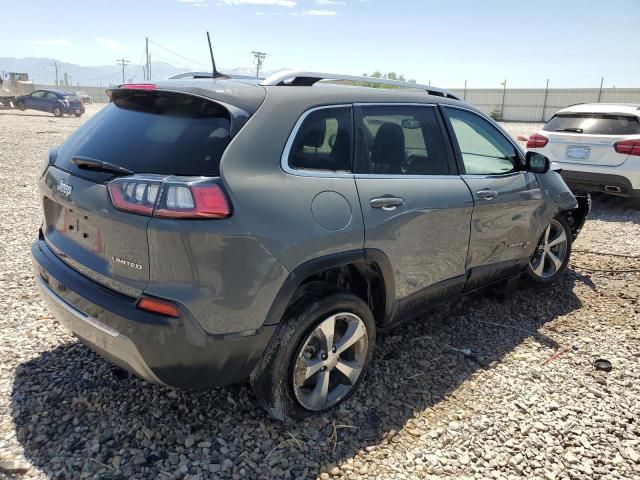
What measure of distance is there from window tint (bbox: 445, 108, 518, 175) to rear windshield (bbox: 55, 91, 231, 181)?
1.83 metres

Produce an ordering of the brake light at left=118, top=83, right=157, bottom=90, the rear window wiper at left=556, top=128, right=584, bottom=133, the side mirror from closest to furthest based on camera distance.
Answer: the brake light at left=118, top=83, right=157, bottom=90
the side mirror
the rear window wiper at left=556, top=128, right=584, bottom=133

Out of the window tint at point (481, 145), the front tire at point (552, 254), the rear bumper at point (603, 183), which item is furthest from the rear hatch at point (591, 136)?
the window tint at point (481, 145)

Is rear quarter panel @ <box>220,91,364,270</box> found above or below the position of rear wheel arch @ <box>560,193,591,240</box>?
above

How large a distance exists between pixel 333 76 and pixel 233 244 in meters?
1.36

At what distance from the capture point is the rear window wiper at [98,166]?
226 cm

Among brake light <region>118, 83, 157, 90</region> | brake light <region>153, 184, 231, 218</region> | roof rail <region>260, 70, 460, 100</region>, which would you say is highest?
roof rail <region>260, 70, 460, 100</region>

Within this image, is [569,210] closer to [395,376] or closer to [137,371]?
[395,376]

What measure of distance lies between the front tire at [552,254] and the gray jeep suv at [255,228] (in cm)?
152

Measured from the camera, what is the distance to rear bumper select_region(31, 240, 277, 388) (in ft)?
6.96

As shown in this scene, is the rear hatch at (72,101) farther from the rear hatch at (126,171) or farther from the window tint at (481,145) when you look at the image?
the window tint at (481,145)

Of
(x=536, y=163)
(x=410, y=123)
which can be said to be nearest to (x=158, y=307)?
(x=410, y=123)

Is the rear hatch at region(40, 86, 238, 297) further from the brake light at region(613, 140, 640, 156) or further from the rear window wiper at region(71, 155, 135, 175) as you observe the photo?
the brake light at region(613, 140, 640, 156)

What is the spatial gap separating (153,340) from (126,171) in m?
0.77

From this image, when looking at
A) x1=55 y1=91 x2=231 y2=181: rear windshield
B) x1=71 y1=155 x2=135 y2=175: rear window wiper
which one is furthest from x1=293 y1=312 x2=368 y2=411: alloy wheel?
x1=71 y1=155 x2=135 y2=175: rear window wiper
